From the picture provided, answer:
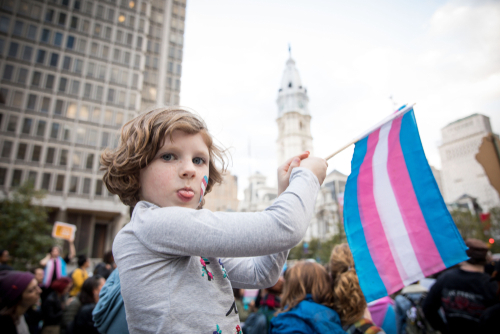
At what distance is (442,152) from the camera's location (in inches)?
3516

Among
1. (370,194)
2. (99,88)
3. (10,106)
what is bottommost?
(370,194)

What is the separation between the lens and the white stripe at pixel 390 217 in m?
2.02

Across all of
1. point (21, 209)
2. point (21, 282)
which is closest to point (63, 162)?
point (21, 209)

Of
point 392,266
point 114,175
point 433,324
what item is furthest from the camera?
point 433,324

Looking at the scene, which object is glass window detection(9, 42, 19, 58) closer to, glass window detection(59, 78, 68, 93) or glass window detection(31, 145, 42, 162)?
glass window detection(59, 78, 68, 93)

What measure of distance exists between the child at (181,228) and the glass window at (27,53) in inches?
1673

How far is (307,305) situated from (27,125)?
39.3m

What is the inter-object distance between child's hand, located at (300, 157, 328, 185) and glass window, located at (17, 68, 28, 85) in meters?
41.7

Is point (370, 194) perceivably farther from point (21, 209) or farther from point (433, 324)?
point (21, 209)

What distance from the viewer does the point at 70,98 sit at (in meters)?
34.8

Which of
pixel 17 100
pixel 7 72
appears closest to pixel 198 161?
pixel 17 100

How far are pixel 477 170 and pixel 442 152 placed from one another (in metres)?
9.89

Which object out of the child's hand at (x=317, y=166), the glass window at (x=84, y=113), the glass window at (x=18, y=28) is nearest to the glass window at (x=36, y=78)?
the glass window at (x=18, y=28)

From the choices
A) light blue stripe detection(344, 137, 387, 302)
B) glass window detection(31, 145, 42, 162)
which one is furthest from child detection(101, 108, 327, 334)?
glass window detection(31, 145, 42, 162)
